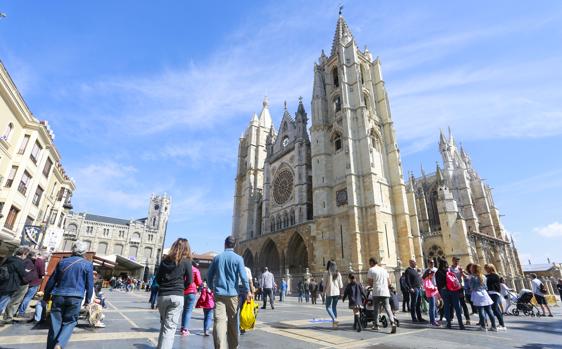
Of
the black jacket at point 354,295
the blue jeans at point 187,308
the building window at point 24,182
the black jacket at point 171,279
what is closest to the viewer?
the black jacket at point 171,279

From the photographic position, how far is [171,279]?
134 inches

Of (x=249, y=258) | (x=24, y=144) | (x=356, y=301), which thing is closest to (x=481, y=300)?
(x=356, y=301)

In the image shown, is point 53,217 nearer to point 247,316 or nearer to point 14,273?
point 14,273

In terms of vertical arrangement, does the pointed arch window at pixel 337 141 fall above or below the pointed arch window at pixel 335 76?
below

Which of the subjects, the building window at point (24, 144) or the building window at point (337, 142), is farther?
the building window at point (337, 142)

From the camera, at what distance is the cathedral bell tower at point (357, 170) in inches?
924

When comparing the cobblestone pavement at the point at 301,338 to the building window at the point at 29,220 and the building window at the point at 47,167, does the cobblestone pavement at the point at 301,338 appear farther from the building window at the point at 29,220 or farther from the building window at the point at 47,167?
the building window at the point at 47,167

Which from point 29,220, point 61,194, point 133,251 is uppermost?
point 61,194

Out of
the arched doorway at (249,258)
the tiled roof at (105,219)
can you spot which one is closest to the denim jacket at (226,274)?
the arched doorway at (249,258)

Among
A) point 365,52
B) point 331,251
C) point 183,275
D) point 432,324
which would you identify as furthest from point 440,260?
point 365,52

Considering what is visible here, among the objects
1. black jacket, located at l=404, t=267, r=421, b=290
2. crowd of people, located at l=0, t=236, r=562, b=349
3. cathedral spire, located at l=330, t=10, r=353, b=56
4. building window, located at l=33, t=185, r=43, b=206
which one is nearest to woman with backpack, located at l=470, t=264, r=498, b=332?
crowd of people, located at l=0, t=236, r=562, b=349

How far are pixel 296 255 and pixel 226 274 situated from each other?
26.0m

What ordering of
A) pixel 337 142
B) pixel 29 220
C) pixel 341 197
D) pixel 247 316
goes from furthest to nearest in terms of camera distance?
1. pixel 337 142
2. pixel 341 197
3. pixel 29 220
4. pixel 247 316

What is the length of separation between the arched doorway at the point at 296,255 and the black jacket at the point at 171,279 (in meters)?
24.9
